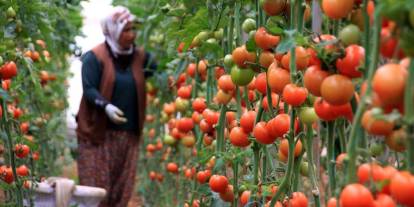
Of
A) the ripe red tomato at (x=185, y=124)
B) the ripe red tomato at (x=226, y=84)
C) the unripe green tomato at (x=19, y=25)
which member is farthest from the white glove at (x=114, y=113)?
the ripe red tomato at (x=226, y=84)

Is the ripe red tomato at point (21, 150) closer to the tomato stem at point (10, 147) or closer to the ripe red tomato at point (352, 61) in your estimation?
the tomato stem at point (10, 147)

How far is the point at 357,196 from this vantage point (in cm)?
72

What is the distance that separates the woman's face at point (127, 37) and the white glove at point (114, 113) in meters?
0.45

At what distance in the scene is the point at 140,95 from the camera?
151 inches

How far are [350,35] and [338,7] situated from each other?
47mm

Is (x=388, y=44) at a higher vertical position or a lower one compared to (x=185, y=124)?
higher

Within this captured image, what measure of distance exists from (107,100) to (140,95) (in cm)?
23

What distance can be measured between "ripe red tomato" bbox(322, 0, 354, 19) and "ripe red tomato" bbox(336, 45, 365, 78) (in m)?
0.05

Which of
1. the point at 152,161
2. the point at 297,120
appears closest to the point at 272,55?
the point at 297,120

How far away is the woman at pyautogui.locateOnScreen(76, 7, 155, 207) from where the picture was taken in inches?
146

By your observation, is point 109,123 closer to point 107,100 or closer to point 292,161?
point 107,100

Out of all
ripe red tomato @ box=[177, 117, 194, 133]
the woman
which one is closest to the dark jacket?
the woman

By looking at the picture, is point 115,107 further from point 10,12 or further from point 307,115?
point 307,115

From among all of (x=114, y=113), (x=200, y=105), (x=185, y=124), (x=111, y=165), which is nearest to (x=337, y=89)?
(x=200, y=105)
